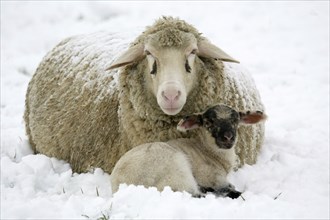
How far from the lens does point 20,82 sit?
7777 mm

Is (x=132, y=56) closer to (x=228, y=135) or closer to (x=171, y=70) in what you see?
(x=171, y=70)

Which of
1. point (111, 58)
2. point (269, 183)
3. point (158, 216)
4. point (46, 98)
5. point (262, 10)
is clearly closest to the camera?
point (158, 216)

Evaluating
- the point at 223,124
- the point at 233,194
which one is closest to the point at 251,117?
the point at 223,124

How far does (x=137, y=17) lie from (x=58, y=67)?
5694 mm

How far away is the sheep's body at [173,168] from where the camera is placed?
319 cm

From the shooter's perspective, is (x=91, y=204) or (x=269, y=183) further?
(x=269, y=183)

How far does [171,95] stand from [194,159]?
478 mm

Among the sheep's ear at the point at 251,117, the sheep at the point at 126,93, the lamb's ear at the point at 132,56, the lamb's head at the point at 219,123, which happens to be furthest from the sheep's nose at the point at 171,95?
the lamb's ear at the point at 132,56

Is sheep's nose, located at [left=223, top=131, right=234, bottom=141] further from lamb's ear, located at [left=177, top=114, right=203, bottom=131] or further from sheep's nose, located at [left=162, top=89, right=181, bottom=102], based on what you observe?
sheep's nose, located at [left=162, top=89, right=181, bottom=102]

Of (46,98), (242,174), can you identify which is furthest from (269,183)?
(46,98)

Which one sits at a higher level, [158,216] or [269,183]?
[158,216]

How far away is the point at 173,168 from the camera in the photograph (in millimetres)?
3219

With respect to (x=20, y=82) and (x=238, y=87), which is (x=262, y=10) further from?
(x=238, y=87)

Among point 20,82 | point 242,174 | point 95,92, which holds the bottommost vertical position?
point 20,82
